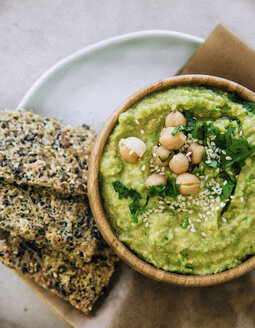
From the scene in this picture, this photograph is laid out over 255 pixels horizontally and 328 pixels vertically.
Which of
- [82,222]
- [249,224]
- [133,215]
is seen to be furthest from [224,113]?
[82,222]

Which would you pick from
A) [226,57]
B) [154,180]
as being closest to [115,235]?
[154,180]

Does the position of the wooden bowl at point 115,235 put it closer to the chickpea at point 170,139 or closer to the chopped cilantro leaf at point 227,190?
the chickpea at point 170,139

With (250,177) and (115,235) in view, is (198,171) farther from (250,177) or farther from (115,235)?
(115,235)

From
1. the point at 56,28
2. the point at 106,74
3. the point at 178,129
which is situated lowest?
the point at 56,28

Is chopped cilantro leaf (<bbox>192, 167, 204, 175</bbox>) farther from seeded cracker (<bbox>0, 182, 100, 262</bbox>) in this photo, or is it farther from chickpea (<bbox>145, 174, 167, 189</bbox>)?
seeded cracker (<bbox>0, 182, 100, 262</bbox>)

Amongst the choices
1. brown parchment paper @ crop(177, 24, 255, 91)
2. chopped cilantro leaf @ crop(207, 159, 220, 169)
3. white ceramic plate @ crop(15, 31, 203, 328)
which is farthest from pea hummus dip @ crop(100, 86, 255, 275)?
white ceramic plate @ crop(15, 31, 203, 328)

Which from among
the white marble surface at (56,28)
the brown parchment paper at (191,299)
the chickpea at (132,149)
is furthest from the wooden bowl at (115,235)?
the white marble surface at (56,28)
